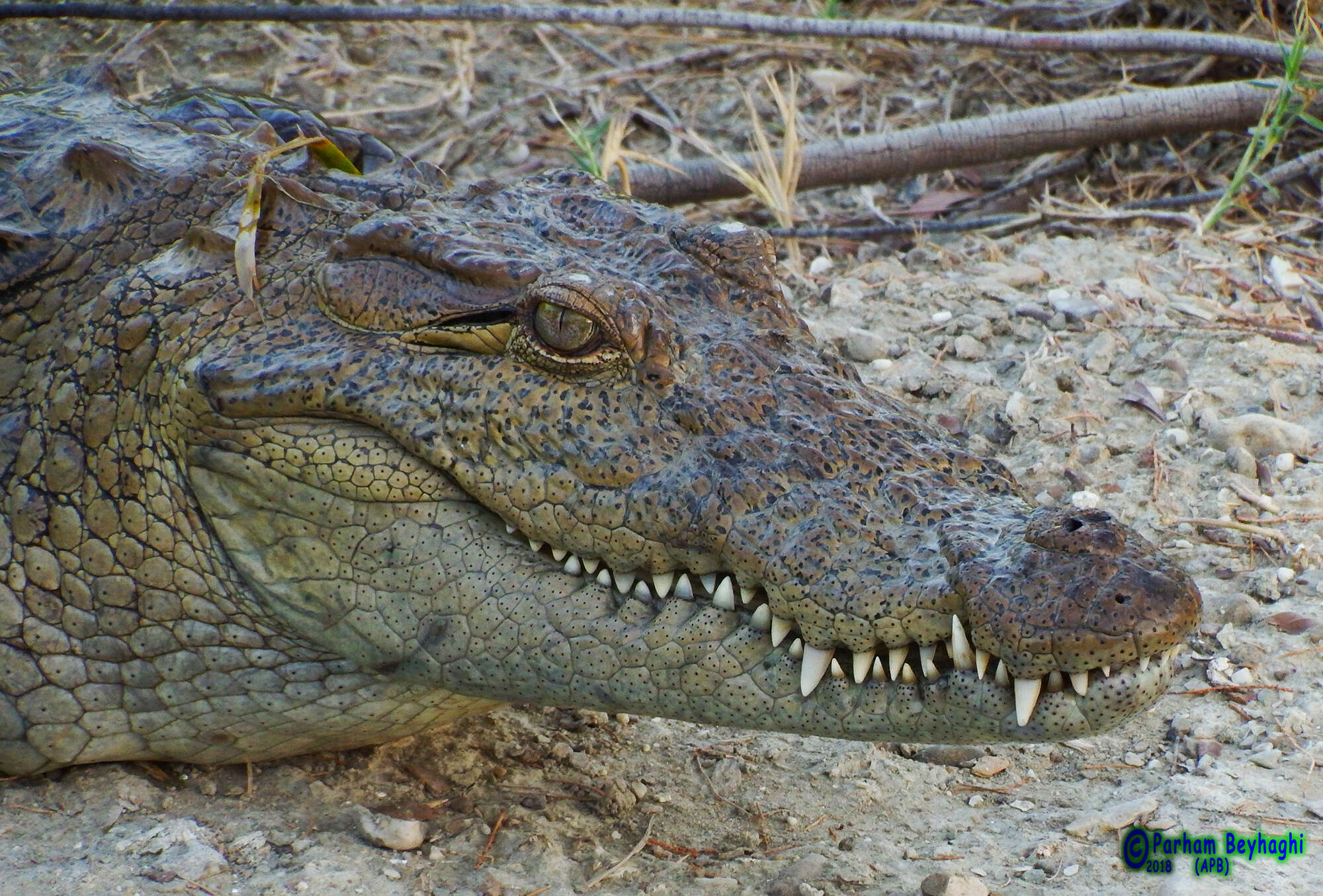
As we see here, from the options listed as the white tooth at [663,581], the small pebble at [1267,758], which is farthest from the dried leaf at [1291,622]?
the white tooth at [663,581]

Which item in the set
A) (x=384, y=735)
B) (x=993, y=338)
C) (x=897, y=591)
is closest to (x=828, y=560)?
(x=897, y=591)

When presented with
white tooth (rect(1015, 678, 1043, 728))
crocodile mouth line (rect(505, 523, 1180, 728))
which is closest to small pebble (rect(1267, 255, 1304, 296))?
crocodile mouth line (rect(505, 523, 1180, 728))

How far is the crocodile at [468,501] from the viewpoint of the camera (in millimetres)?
2424

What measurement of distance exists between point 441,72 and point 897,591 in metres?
5.07

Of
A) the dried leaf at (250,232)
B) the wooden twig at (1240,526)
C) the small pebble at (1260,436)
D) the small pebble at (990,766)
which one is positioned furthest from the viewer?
the small pebble at (1260,436)

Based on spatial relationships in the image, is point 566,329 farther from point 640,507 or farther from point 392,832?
point 392,832

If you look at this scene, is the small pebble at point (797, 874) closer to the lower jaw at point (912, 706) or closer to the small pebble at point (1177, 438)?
the lower jaw at point (912, 706)

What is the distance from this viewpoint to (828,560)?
2.47m

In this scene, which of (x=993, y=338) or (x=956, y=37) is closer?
(x=993, y=338)

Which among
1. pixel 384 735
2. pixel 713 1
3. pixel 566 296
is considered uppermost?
pixel 713 1

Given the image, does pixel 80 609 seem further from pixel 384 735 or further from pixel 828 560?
pixel 828 560

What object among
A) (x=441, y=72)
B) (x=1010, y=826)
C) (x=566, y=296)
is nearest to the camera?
(x=566, y=296)

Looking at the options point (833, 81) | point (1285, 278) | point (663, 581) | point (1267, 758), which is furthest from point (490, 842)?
point (833, 81)

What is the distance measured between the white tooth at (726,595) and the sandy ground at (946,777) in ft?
2.07
